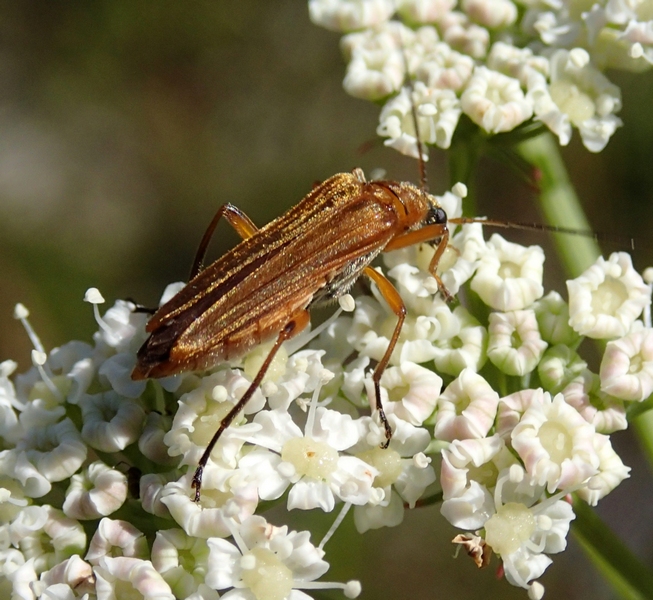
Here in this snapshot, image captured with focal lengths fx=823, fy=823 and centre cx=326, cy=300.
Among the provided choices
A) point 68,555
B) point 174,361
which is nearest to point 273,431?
point 174,361

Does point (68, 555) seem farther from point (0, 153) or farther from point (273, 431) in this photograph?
point (0, 153)

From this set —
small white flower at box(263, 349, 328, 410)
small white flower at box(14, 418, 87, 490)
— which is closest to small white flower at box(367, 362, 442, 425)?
small white flower at box(263, 349, 328, 410)

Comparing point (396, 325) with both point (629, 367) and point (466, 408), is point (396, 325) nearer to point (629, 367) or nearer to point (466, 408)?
point (466, 408)

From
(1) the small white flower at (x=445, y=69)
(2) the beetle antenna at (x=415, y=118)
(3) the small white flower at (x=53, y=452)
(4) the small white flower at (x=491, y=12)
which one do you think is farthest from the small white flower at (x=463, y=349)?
(4) the small white flower at (x=491, y=12)

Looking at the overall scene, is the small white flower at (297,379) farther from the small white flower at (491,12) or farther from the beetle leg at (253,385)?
the small white flower at (491,12)

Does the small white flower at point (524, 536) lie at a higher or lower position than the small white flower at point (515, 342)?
lower

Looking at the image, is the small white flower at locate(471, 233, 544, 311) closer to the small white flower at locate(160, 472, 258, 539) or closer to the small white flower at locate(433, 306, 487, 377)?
the small white flower at locate(433, 306, 487, 377)

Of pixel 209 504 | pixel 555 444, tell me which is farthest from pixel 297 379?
pixel 555 444
